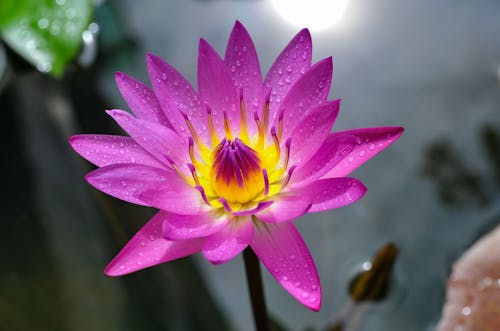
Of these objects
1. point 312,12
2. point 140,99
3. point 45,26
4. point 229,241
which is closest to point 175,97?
point 140,99

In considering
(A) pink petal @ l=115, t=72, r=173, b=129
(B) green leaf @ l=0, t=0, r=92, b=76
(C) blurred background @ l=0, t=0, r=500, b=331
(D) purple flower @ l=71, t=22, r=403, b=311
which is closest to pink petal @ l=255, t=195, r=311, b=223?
(D) purple flower @ l=71, t=22, r=403, b=311

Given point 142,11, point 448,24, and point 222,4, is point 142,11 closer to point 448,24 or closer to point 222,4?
point 222,4

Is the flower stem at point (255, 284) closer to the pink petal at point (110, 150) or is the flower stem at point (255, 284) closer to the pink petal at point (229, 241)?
the pink petal at point (229, 241)

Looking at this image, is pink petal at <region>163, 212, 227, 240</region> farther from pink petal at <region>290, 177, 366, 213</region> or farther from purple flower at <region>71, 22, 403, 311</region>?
pink petal at <region>290, 177, 366, 213</region>

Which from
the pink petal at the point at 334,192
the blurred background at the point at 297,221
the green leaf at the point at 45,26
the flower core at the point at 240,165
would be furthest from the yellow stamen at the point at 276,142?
the green leaf at the point at 45,26

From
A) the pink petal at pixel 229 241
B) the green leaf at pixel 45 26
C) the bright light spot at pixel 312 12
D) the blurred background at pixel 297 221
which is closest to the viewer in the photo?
the pink petal at pixel 229 241

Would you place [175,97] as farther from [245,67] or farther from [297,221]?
[297,221]
